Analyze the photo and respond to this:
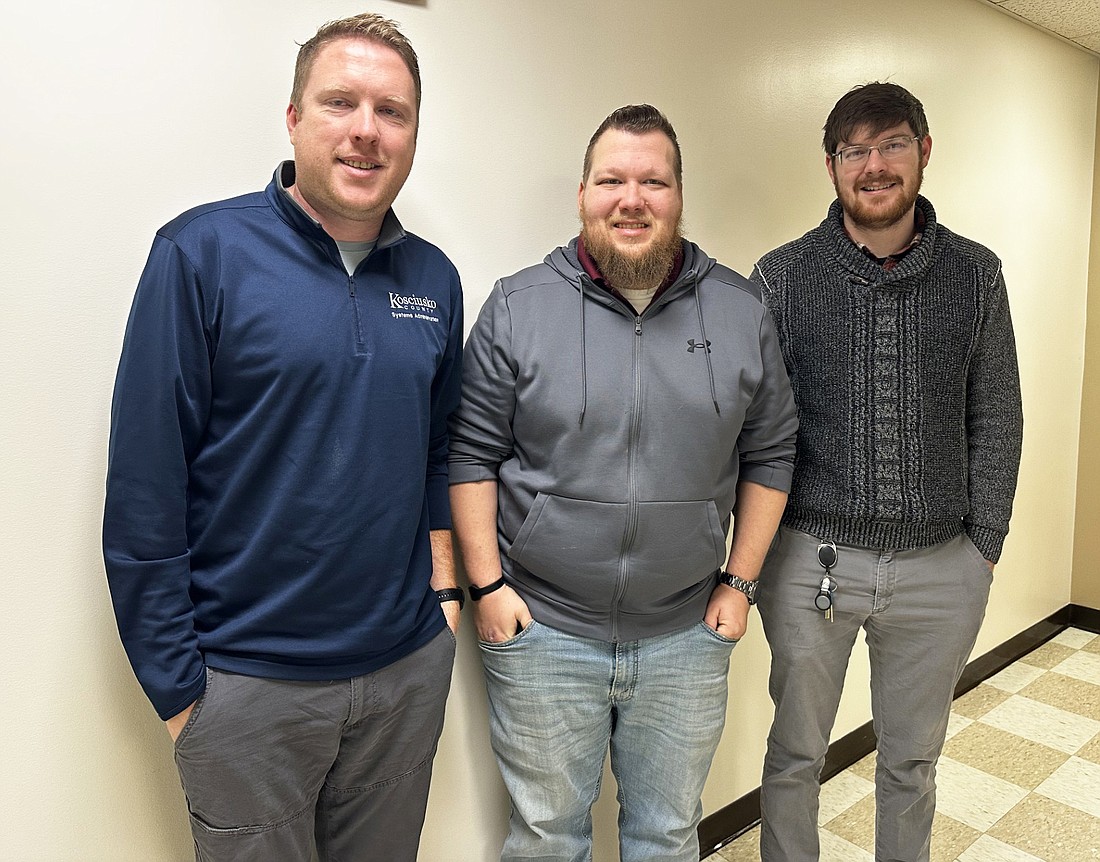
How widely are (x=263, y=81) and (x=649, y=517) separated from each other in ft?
3.59


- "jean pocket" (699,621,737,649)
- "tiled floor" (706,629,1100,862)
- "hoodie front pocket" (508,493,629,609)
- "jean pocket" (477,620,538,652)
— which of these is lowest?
"tiled floor" (706,629,1100,862)

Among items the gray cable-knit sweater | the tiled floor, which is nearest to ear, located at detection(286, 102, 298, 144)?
the gray cable-knit sweater

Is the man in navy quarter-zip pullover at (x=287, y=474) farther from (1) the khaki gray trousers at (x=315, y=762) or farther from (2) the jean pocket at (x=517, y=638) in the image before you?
(2) the jean pocket at (x=517, y=638)

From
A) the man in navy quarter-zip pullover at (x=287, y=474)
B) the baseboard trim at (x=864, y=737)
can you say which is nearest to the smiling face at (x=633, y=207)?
the man in navy quarter-zip pullover at (x=287, y=474)

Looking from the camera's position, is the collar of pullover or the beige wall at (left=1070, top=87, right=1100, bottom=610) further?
the beige wall at (left=1070, top=87, right=1100, bottom=610)

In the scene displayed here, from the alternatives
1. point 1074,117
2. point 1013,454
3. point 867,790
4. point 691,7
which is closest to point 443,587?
point 1013,454

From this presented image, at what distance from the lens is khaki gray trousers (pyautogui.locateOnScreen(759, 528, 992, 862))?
1.99 metres

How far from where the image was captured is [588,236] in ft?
5.77

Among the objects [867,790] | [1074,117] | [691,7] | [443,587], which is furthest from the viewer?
[1074,117]

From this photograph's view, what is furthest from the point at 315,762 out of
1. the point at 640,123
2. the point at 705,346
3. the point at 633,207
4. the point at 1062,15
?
the point at 1062,15

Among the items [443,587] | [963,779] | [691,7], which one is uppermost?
[691,7]

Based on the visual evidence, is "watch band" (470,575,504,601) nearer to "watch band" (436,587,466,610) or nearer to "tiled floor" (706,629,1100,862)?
"watch band" (436,587,466,610)

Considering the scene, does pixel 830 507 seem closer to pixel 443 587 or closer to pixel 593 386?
pixel 593 386

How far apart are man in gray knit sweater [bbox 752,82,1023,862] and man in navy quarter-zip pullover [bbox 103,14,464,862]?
97 centimetres
